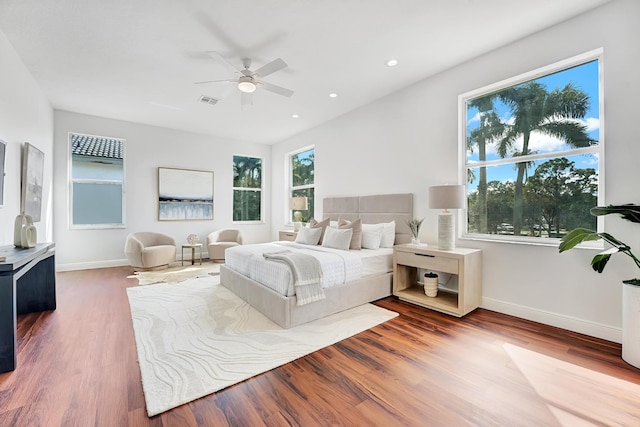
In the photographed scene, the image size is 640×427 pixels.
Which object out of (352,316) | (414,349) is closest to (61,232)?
(352,316)

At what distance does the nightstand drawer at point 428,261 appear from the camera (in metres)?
3.06

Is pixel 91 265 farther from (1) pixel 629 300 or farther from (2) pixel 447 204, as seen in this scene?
(1) pixel 629 300

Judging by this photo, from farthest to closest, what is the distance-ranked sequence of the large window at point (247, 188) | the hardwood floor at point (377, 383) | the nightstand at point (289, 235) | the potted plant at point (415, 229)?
the large window at point (247, 188)
the nightstand at point (289, 235)
the potted plant at point (415, 229)
the hardwood floor at point (377, 383)

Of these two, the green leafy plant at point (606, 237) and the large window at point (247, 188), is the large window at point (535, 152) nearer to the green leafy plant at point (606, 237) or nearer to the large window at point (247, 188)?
the green leafy plant at point (606, 237)

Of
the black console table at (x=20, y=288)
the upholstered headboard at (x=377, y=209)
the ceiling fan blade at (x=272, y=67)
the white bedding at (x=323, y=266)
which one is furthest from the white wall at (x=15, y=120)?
the upholstered headboard at (x=377, y=209)

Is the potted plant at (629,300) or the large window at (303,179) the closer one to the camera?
the potted plant at (629,300)

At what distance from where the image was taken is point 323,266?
3053mm

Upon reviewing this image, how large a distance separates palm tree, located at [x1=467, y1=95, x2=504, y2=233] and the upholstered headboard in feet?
2.97

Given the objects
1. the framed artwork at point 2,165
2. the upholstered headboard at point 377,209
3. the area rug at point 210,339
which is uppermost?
the framed artwork at point 2,165

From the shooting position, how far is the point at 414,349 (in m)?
2.35

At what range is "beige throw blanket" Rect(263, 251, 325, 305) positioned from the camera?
109 inches

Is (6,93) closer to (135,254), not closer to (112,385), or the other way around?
(135,254)

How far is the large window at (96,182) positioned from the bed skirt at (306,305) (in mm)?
3485

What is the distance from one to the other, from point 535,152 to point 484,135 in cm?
59
